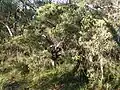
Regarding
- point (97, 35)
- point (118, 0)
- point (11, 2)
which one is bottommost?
point (97, 35)

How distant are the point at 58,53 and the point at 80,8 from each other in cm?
237

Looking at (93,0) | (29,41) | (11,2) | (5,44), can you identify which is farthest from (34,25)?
(11,2)

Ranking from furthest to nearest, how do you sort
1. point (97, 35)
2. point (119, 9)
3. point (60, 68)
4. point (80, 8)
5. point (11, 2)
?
point (11, 2)
point (119, 9)
point (60, 68)
point (80, 8)
point (97, 35)

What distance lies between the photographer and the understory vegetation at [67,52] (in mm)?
9211

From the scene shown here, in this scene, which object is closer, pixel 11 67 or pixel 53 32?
pixel 53 32

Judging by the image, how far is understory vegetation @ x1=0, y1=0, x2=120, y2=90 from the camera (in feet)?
30.2

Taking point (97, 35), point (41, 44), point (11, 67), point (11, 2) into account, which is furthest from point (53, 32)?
point (11, 2)

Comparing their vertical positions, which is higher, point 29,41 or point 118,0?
point 118,0

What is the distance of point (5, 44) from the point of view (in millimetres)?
13250

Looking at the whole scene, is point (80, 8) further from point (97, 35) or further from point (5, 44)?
point (5, 44)

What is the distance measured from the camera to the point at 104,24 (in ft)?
30.7

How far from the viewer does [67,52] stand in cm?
1069

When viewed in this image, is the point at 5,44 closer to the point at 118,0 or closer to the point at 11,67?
the point at 11,67

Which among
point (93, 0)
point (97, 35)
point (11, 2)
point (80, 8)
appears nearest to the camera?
point (97, 35)
